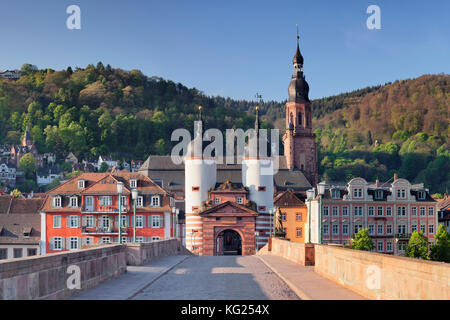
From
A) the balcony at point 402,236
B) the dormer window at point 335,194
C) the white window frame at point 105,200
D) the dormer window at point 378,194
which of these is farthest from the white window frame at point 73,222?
the balcony at point 402,236

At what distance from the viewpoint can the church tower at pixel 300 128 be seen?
459 feet

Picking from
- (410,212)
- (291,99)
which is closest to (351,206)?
(410,212)

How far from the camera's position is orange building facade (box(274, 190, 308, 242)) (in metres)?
97.9

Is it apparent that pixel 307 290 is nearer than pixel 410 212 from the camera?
Yes

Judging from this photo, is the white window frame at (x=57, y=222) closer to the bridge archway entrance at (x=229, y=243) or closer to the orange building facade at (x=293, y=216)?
the bridge archway entrance at (x=229, y=243)

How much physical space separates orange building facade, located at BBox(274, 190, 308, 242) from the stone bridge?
219ft

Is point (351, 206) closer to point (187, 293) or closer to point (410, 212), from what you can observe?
point (410, 212)

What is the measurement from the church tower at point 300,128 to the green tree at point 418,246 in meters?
52.9

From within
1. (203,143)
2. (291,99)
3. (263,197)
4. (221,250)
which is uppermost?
(291,99)

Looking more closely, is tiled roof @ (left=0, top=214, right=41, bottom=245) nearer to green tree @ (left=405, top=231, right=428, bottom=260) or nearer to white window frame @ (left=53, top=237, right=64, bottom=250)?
white window frame @ (left=53, top=237, right=64, bottom=250)

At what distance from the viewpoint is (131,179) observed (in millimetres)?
84438

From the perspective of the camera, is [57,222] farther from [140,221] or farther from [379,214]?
[379,214]
